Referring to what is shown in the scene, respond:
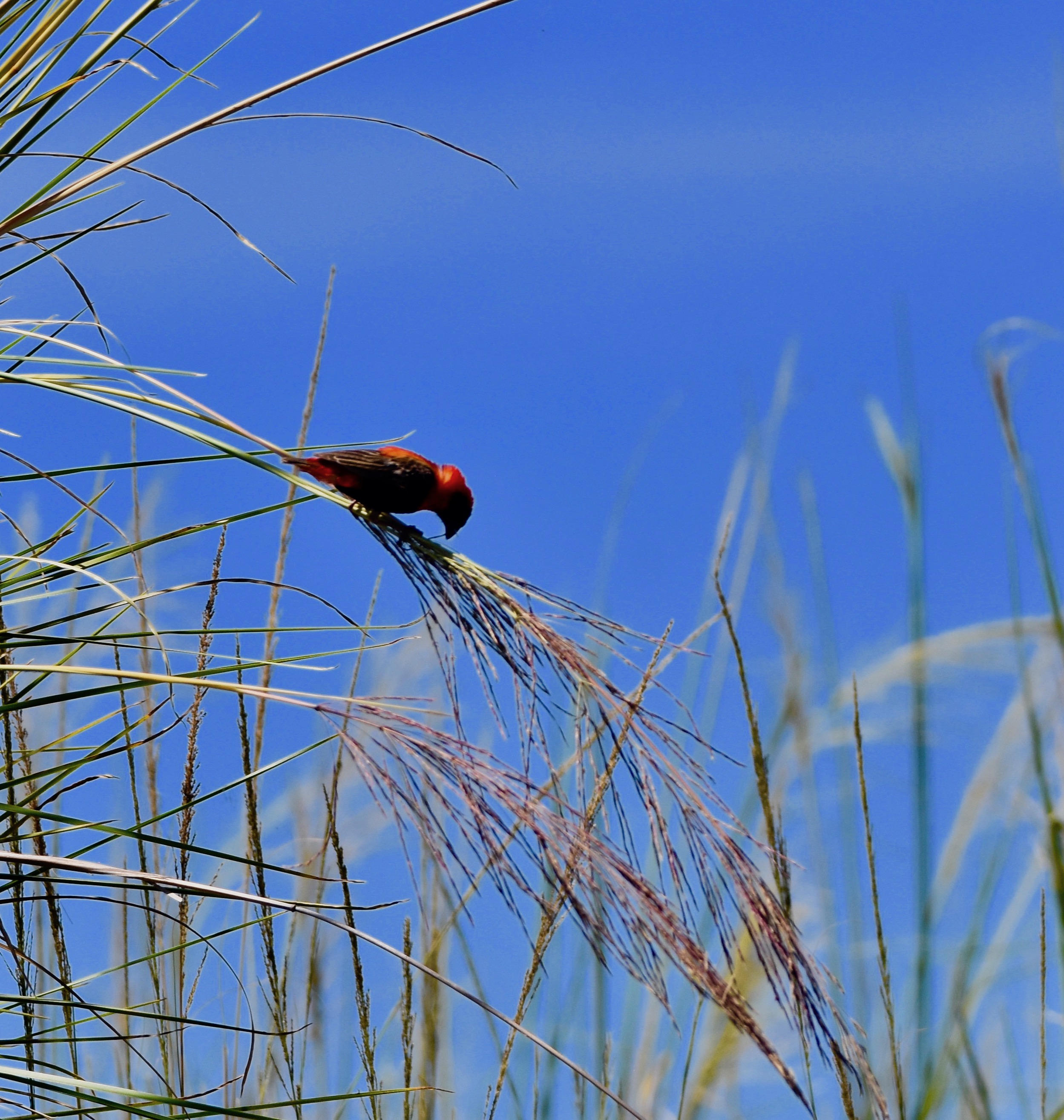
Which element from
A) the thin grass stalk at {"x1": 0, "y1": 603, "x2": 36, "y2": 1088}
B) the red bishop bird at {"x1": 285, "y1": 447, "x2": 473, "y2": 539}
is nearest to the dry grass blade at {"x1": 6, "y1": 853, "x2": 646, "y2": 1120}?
the thin grass stalk at {"x1": 0, "y1": 603, "x2": 36, "y2": 1088}

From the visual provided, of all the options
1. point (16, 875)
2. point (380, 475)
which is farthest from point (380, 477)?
point (16, 875)

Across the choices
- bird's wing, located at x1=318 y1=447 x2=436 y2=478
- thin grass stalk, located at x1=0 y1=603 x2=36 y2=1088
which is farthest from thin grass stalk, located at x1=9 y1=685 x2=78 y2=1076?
bird's wing, located at x1=318 y1=447 x2=436 y2=478

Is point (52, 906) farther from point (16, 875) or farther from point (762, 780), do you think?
point (762, 780)

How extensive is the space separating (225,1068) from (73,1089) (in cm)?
58

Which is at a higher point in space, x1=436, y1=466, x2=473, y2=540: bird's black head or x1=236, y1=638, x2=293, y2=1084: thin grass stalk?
x1=436, y1=466, x2=473, y2=540: bird's black head

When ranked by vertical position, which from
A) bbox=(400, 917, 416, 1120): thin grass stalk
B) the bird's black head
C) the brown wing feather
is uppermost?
the bird's black head

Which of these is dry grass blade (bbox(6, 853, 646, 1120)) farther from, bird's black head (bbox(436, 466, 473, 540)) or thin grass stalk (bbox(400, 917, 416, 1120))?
bird's black head (bbox(436, 466, 473, 540))

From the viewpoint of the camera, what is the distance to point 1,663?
4.28 ft

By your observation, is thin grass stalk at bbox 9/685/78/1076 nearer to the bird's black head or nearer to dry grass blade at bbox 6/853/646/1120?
dry grass blade at bbox 6/853/646/1120

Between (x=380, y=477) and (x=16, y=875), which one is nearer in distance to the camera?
(x=16, y=875)

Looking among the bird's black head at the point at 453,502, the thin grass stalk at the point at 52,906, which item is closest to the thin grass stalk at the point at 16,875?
the thin grass stalk at the point at 52,906

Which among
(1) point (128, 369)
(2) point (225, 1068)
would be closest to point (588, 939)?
(1) point (128, 369)

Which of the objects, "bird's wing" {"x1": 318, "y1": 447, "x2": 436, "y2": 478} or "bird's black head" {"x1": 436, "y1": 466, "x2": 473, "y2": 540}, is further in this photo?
"bird's black head" {"x1": 436, "y1": 466, "x2": 473, "y2": 540}

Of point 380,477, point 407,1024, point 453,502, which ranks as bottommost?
point 407,1024
